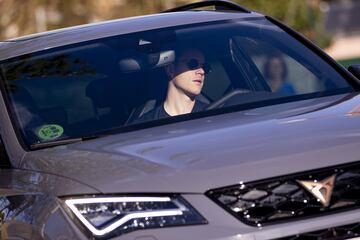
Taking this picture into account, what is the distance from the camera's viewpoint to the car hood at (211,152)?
4031 mm

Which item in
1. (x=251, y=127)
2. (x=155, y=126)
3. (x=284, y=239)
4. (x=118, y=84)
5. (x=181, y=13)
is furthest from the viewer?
(x=181, y=13)

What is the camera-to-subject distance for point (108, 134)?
188 inches

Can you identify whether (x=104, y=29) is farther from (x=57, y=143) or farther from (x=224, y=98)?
(x=57, y=143)

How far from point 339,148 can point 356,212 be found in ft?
0.83

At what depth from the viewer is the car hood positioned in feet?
13.2

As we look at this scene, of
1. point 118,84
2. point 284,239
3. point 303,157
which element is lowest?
point 284,239

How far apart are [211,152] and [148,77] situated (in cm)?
114

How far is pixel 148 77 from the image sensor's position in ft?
17.3

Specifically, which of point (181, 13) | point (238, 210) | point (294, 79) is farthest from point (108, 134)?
point (294, 79)

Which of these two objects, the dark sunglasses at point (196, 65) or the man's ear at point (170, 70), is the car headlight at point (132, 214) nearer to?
the man's ear at point (170, 70)

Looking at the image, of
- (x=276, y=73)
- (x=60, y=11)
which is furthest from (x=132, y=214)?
(x=60, y=11)

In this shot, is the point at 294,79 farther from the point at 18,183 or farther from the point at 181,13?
the point at 18,183

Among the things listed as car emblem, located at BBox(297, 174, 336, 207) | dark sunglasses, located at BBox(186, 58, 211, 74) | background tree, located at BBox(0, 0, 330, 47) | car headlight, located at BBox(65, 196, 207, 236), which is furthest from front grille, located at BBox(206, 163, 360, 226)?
background tree, located at BBox(0, 0, 330, 47)

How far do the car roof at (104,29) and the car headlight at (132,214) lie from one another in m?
1.63
